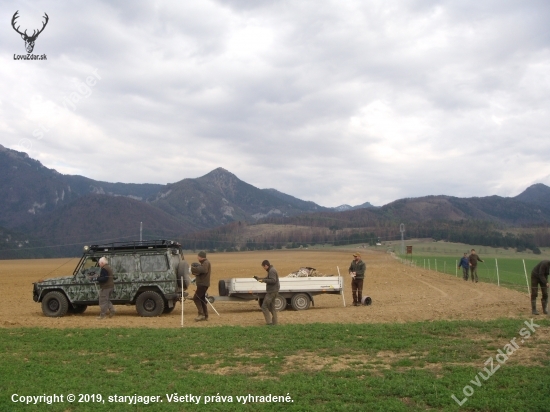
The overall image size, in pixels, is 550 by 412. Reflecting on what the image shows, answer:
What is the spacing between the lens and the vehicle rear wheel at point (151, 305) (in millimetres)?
16156

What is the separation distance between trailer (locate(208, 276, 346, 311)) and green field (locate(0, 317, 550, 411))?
14.6 feet

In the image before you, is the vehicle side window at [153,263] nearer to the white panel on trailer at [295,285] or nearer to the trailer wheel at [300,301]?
the white panel on trailer at [295,285]

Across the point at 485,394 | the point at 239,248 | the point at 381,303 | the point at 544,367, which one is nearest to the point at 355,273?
the point at 381,303

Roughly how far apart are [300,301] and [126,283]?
5589 millimetres

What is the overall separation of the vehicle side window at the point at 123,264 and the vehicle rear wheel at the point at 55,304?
1.80 meters

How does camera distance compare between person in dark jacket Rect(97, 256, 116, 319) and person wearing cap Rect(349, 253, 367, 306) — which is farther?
person wearing cap Rect(349, 253, 367, 306)

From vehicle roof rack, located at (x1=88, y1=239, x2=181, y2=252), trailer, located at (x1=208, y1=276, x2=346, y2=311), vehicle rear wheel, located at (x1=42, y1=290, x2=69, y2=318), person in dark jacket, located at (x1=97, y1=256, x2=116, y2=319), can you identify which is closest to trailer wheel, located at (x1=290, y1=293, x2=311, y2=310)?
trailer, located at (x1=208, y1=276, x2=346, y2=311)

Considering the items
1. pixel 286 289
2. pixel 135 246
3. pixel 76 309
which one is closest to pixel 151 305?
pixel 135 246

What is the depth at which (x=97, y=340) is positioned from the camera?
11125 mm

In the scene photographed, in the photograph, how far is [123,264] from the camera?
16453 millimetres

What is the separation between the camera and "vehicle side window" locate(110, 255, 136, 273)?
1639 centimetres

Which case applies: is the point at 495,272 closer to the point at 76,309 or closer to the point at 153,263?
the point at 153,263

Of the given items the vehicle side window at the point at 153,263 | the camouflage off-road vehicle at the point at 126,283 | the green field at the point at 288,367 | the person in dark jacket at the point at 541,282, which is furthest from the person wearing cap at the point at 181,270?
the person in dark jacket at the point at 541,282

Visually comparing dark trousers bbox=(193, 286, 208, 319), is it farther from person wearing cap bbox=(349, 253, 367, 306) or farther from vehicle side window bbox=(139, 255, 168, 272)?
person wearing cap bbox=(349, 253, 367, 306)
